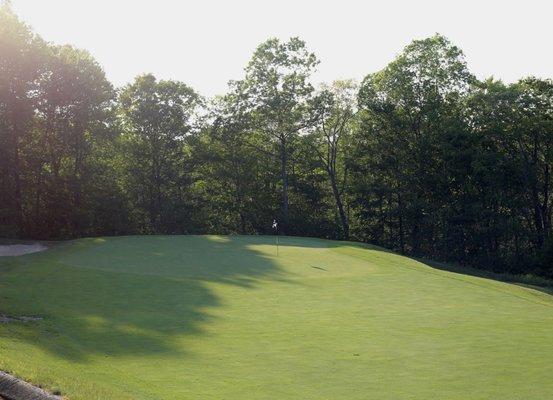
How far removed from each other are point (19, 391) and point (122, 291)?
29.4 feet

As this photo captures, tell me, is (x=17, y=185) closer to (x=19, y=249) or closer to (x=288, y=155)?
(x=19, y=249)

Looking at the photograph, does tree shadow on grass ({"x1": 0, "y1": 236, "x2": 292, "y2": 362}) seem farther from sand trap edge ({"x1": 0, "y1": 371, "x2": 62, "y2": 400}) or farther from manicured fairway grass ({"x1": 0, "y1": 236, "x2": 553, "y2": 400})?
sand trap edge ({"x1": 0, "y1": 371, "x2": 62, "y2": 400})

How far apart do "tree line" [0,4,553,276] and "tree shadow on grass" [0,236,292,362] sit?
616 inches

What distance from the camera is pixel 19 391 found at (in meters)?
7.25

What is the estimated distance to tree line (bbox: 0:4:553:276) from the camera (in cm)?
4025

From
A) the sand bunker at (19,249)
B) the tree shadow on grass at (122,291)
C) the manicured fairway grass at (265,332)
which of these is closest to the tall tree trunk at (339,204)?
the tree shadow on grass at (122,291)

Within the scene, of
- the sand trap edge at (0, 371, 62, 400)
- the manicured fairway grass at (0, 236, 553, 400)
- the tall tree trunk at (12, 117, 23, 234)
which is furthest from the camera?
the tall tree trunk at (12, 117, 23, 234)

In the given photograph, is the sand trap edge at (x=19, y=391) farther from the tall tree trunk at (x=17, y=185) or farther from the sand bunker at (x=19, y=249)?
the tall tree trunk at (x=17, y=185)

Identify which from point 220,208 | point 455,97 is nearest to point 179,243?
point 220,208

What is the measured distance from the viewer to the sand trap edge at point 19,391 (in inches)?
279

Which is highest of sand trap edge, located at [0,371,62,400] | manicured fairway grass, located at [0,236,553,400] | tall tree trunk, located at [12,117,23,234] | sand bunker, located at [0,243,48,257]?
tall tree trunk, located at [12,117,23,234]

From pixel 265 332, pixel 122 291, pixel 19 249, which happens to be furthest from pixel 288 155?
pixel 265 332

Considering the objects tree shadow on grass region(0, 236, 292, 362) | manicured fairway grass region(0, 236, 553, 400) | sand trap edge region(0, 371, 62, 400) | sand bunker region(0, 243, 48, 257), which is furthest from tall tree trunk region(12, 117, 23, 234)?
sand trap edge region(0, 371, 62, 400)

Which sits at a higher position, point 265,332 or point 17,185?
point 17,185
